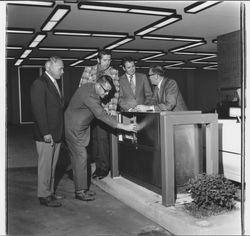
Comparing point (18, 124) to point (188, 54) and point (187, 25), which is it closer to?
point (188, 54)

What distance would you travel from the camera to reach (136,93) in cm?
460

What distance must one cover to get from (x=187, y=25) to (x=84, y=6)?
3600mm

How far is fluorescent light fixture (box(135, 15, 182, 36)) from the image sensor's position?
24.1 feet

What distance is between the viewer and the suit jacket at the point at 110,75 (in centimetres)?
439

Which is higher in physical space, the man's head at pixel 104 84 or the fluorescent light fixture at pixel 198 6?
the fluorescent light fixture at pixel 198 6

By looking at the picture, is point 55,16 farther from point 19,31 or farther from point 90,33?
point 90,33

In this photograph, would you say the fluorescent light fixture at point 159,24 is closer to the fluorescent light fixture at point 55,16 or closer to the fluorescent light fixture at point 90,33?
the fluorescent light fixture at point 90,33

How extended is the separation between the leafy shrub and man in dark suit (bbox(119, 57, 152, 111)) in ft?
5.68

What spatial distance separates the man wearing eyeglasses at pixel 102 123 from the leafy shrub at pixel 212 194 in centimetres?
175

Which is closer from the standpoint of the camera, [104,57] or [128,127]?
[128,127]

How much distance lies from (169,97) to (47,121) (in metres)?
1.50

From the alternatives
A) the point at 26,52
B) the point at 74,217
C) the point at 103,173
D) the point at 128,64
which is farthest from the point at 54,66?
the point at 26,52

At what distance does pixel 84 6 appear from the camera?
19.8 feet

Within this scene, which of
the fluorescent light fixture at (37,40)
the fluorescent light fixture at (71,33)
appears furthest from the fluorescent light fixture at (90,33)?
the fluorescent light fixture at (37,40)
